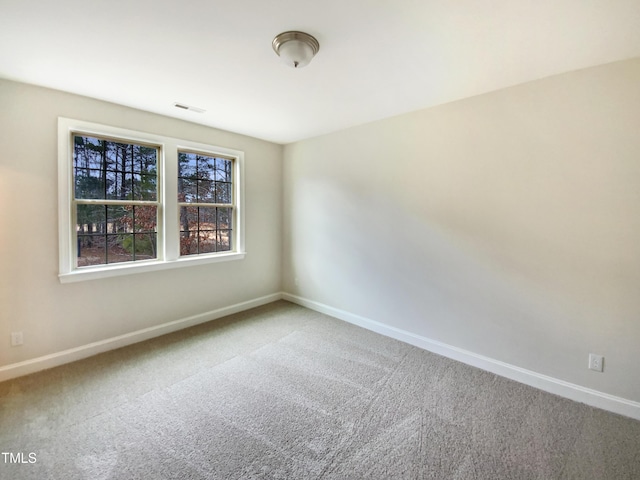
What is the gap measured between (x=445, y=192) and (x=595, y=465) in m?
2.18

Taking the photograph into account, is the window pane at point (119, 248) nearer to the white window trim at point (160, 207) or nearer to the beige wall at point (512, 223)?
the white window trim at point (160, 207)

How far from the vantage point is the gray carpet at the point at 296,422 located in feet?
5.23

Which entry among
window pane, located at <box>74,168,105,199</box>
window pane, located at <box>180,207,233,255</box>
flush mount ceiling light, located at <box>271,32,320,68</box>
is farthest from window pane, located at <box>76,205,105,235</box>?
flush mount ceiling light, located at <box>271,32,320,68</box>

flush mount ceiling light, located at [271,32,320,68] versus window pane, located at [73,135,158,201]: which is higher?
flush mount ceiling light, located at [271,32,320,68]

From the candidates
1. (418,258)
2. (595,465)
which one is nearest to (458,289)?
(418,258)

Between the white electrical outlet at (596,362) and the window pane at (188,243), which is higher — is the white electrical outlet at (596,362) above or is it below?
below

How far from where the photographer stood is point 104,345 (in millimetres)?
2865

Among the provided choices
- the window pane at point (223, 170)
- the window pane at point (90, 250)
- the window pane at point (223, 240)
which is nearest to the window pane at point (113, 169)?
the window pane at point (90, 250)

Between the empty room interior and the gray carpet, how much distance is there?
0.06ft

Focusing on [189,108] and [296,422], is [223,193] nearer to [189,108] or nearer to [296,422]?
[189,108]

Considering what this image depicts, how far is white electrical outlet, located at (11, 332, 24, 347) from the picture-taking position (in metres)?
2.41

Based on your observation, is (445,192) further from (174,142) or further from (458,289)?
(174,142)

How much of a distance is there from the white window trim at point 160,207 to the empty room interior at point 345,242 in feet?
0.10

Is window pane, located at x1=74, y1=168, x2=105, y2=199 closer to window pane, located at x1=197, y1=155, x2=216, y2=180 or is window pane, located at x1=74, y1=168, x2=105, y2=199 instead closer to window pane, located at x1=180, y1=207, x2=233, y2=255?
window pane, located at x1=180, y1=207, x2=233, y2=255
